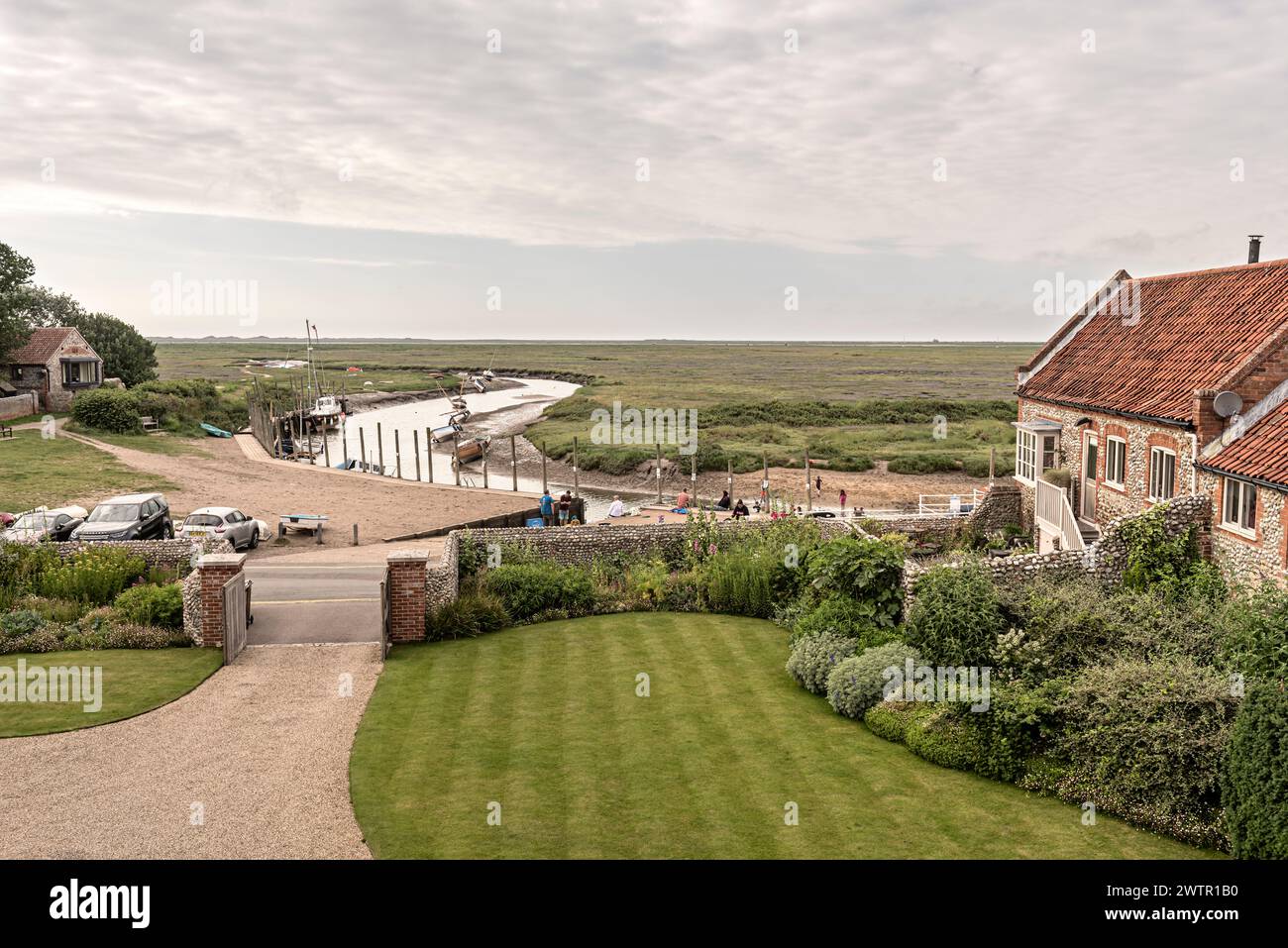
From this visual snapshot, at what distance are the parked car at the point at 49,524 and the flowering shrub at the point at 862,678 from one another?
2243 cm

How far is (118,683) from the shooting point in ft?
61.0

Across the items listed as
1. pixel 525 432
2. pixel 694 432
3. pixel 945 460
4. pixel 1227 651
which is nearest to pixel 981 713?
pixel 1227 651

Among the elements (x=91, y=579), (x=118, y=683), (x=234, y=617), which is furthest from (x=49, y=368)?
(x=118, y=683)

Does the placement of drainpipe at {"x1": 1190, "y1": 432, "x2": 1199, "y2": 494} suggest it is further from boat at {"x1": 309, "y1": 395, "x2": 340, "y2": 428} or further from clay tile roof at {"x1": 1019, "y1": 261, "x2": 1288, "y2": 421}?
boat at {"x1": 309, "y1": 395, "x2": 340, "y2": 428}

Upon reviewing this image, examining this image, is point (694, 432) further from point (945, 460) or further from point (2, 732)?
point (2, 732)

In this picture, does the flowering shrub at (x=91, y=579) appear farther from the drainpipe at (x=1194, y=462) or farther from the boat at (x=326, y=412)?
the boat at (x=326, y=412)

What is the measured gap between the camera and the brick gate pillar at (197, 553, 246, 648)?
2077cm

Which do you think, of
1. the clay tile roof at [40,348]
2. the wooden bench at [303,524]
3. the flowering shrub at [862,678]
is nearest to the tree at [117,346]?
the clay tile roof at [40,348]

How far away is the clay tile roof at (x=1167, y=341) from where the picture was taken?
24062 millimetres

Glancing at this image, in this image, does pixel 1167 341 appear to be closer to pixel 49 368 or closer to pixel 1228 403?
pixel 1228 403

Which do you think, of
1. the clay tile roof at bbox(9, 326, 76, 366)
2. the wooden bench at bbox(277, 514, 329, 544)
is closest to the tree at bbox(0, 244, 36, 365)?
the clay tile roof at bbox(9, 326, 76, 366)

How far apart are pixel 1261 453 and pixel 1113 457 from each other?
723cm

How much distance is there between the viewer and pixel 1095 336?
32.6 m
